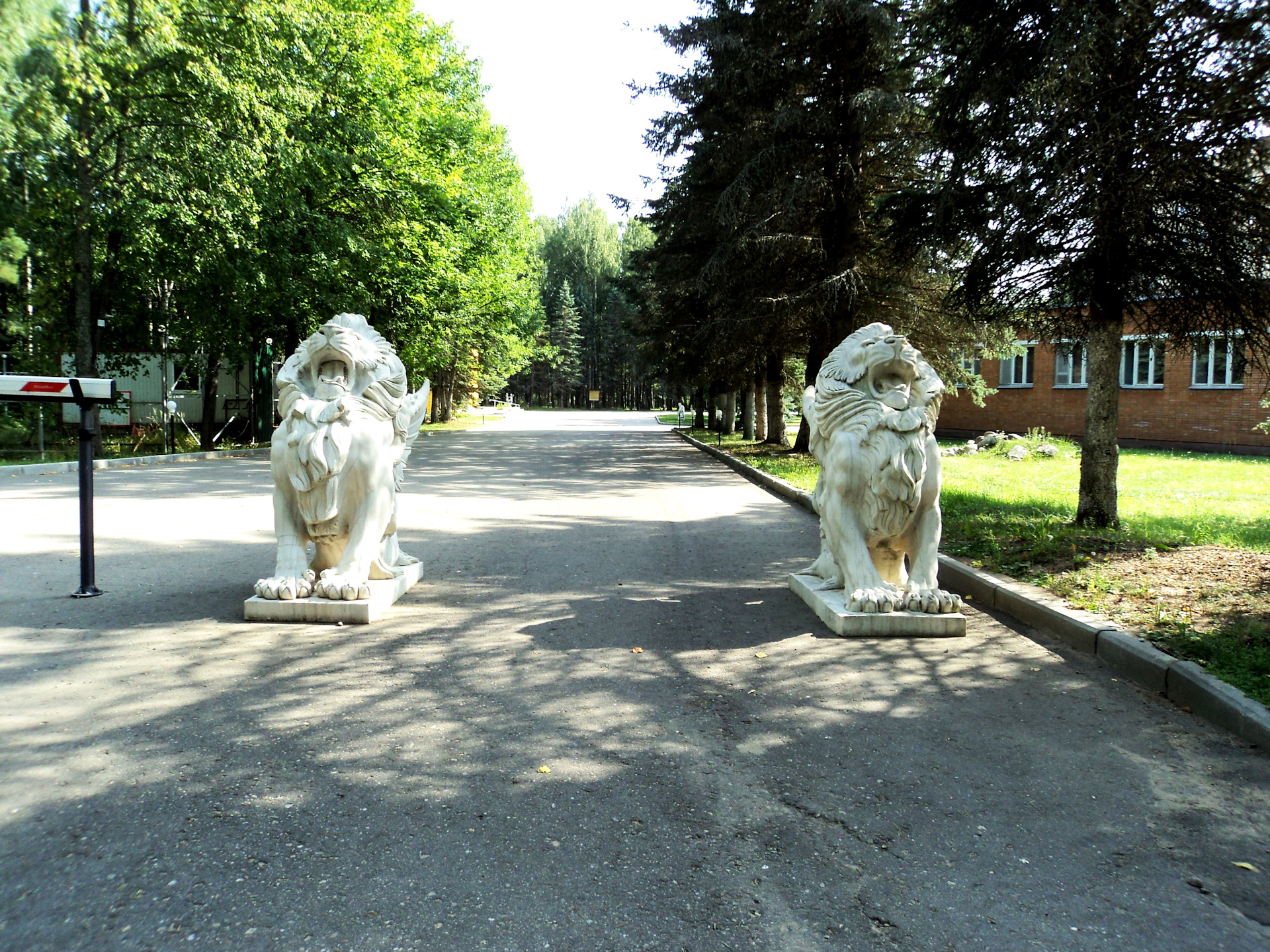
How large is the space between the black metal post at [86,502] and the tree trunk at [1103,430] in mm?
9266

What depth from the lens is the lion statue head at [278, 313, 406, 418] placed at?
233 inches

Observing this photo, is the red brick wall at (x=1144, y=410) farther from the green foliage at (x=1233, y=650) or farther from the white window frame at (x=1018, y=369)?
the green foliage at (x=1233, y=650)

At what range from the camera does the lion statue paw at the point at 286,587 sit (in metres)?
5.83

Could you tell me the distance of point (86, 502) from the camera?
647 cm

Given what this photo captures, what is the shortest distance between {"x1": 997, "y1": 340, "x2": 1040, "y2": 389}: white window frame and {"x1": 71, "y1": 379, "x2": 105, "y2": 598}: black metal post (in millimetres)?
29536

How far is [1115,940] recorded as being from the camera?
8.19 ft

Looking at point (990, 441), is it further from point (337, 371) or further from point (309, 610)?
point (309, 610)

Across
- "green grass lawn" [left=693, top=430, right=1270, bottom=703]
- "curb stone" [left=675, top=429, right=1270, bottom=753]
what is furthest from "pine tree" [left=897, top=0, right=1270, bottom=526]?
"curb stone" [left=675, top=429, right=1270, bottom=753]

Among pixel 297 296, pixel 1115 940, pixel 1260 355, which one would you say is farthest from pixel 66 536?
pixel 297 296

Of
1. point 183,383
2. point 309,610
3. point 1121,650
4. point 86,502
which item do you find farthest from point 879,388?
point 183,383

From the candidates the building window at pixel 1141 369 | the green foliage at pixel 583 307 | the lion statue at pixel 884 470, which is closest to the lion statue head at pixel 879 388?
the lion statue at pixel 884 470

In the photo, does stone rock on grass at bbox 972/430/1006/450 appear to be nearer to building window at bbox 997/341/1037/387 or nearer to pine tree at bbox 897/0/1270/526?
building window at bbox 997/341/1037/387

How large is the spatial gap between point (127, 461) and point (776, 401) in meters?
16.7

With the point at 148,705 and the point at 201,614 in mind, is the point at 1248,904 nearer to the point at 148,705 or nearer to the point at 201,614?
the point at 148,705
